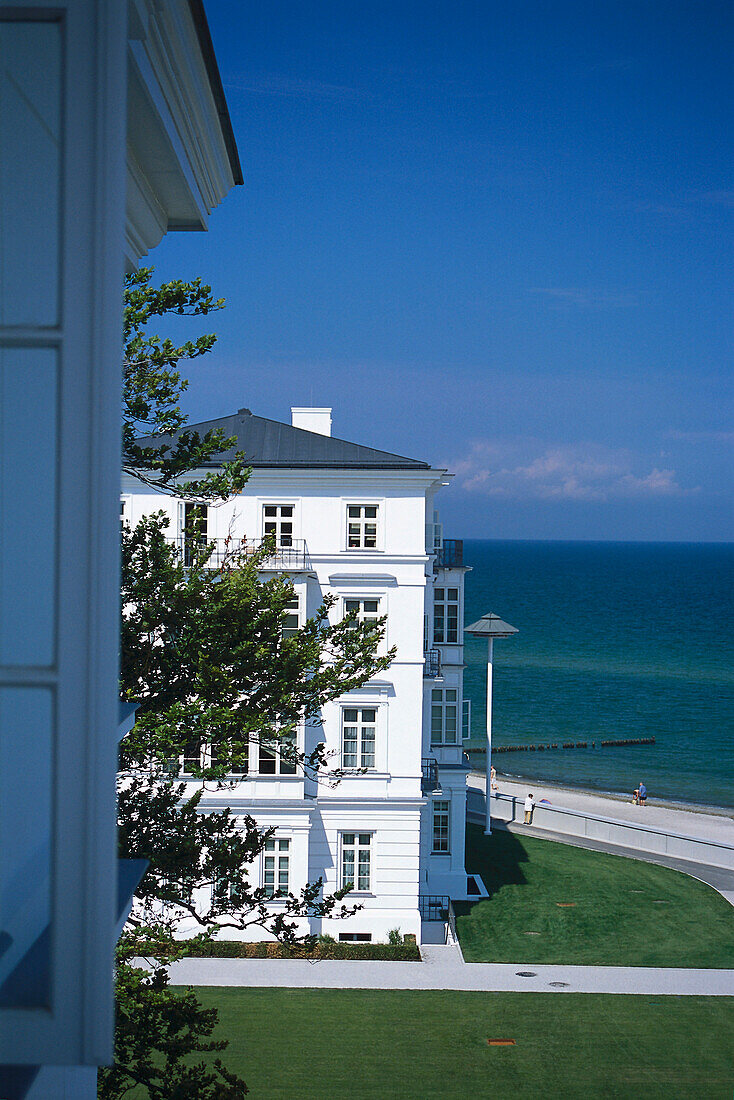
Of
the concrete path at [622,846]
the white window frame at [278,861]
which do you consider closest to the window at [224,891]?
the white window frame at [278,861]

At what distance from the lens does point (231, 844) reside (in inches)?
281

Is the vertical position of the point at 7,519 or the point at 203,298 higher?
the point at 203,298

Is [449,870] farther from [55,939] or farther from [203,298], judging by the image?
[55,939]

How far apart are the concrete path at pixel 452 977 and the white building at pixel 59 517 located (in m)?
13.9

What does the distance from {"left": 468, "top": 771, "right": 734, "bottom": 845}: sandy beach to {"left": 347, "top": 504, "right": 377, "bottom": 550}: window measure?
A: 12878 mm

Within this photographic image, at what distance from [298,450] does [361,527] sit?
1.69m

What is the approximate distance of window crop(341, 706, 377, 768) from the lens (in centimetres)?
1719

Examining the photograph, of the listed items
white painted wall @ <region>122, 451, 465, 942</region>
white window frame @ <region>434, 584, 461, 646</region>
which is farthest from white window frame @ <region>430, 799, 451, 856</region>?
white window frame @ <region>434, 584, 461, 646</region>

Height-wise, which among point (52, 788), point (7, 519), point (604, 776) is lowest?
point (604, 776)

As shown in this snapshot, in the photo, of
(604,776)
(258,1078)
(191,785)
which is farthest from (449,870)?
(604,776)

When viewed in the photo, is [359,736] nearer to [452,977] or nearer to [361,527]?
[361,527]

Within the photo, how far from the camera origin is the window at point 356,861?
17281mm

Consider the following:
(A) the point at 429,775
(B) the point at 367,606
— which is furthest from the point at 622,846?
(B) the point at 367,606

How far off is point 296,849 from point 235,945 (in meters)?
1.80
